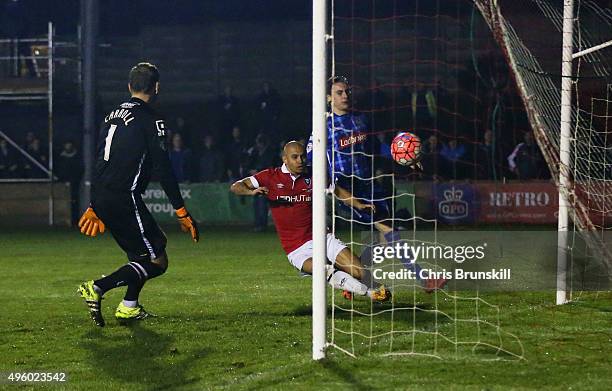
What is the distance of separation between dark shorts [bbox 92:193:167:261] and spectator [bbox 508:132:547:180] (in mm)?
11854

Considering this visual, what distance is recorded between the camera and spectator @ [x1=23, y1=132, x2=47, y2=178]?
23.6 meters

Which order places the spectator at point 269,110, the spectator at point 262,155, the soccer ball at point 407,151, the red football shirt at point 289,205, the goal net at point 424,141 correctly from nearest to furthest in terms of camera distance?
the goal net at point 424,141
the red football shirt at point 289,205
the soccer ball at point 407,151
the spectator at point 262,155
the spectator at point 269,110

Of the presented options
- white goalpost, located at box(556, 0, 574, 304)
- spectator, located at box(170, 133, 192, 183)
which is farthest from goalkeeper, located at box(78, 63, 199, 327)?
spectator, located at box(170, 133, 192, 183)

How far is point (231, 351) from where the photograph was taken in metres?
7.22

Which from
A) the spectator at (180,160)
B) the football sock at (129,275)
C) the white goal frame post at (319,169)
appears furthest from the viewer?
the spectator at (180,160)

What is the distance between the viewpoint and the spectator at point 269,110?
2342cm

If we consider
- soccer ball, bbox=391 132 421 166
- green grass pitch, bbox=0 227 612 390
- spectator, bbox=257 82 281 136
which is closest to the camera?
green grass pitch, bbox=0 227 612 390

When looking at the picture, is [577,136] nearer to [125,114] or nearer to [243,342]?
[243,342]

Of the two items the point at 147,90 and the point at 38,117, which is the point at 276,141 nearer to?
the point at 38,117

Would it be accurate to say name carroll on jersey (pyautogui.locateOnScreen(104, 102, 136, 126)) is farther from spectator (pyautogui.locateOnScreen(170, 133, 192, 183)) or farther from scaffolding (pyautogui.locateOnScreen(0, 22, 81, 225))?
scaffolding (pyautogui.locateOnScreen(0, 22, 81, 225))

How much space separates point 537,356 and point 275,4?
22.3m

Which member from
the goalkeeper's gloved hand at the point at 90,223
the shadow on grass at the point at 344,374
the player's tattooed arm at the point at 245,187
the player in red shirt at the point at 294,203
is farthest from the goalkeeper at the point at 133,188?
the shadow on grass at the point at 344,374

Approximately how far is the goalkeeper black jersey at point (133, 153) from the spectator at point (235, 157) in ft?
41.9

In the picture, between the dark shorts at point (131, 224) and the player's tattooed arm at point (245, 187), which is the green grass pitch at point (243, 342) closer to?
the dark shorts at point (131, 224)
